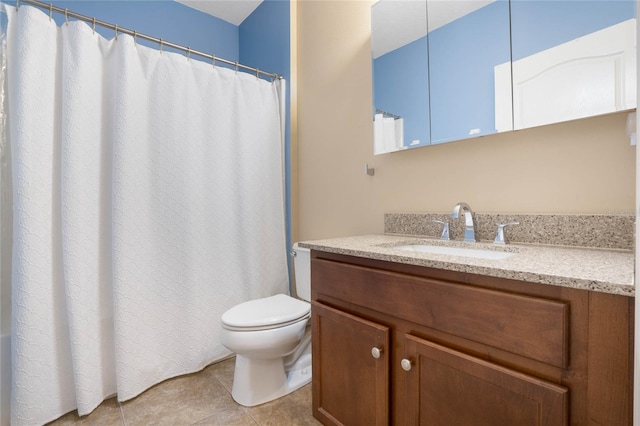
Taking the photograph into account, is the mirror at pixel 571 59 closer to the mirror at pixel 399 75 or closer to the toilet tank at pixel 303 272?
the mirror at pixel 399 75

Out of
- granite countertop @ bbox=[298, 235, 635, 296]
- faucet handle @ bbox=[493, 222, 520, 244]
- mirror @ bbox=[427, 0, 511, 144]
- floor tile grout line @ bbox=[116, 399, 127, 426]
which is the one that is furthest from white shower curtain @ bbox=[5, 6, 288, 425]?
faucet handle @ bbox=[493, 222, 520, 244]

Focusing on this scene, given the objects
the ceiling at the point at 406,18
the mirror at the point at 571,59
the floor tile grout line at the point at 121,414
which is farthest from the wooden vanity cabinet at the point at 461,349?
the ceiling at the point at 406,18

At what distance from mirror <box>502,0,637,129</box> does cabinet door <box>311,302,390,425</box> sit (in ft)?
3.05

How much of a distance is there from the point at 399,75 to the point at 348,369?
131 cm

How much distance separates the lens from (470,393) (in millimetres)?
791

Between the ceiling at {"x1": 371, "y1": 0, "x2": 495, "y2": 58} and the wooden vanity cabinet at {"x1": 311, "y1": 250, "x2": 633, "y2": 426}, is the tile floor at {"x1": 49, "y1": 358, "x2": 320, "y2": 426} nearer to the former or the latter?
the wooden vanity cabinet at {"x1": 311, "y1": 250, "x2": 633, "y2": 426}

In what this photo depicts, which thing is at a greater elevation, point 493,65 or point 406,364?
point 493,65

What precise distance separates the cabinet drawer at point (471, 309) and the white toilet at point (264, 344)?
47 centimetres

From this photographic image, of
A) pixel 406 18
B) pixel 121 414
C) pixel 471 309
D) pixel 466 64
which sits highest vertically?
pixel 406 18

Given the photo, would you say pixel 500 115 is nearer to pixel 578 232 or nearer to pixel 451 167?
pixel 451 167

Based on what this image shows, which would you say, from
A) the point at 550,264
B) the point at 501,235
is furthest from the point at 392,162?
the point at 550,264

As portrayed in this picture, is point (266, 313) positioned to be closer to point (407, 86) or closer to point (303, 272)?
point (303, 272)

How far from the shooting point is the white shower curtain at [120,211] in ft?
4.35

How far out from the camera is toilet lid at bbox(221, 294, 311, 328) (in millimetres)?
1409
